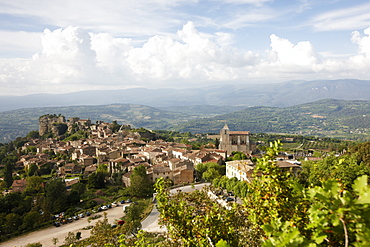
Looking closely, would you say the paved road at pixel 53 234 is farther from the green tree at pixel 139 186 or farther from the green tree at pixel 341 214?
the green tree at pixel 341 214

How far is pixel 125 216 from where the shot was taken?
28016 millimetres

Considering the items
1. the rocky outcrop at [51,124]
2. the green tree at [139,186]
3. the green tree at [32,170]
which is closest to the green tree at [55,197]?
the green tree at [139,186]

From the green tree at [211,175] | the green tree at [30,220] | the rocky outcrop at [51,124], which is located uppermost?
the rocky outcrop at [51,124]

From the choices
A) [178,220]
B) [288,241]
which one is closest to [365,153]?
[178,220]

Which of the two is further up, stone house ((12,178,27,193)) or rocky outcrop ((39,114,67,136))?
rocky outcrop ((39,114,67,136))

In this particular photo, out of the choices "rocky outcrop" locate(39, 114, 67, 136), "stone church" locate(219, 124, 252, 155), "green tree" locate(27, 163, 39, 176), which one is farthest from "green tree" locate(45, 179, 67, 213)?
"rocky outcrop" locate(39, 114, 67, 136)

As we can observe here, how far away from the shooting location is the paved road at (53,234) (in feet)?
82.5

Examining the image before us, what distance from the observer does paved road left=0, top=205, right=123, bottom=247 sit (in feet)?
82.5

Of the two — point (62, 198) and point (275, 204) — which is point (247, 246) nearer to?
point (275, 204)

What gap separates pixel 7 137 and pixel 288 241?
194346 mm

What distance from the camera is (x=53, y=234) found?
87.8ft

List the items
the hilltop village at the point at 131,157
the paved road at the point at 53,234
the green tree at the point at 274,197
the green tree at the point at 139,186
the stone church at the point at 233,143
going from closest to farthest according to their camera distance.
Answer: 1. the green tree at the point at 274,197
2. the paved road at the point at 53,234
3. the green tree at the point at 139,186
4. the hilltop village at the point at 131,157
5. the stone church at the point at 233,143

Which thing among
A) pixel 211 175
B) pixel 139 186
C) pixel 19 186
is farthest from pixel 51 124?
pixel 211 175

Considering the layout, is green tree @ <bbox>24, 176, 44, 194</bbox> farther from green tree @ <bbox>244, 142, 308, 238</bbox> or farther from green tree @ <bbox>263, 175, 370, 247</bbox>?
green tree @ <bbox>263, 175, 370, 247</bbox>
